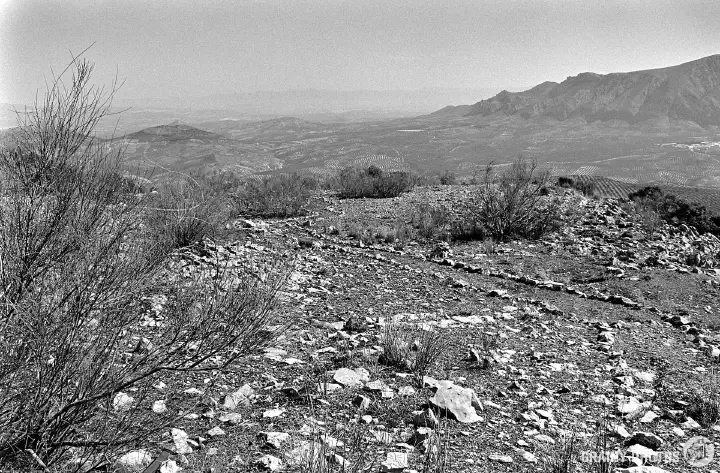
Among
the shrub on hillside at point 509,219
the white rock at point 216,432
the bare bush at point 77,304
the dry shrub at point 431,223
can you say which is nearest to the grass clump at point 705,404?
the bare bush at point 77,304

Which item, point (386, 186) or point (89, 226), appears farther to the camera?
point (386, 186)

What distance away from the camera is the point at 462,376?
5.16 meters

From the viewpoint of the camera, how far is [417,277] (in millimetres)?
9141

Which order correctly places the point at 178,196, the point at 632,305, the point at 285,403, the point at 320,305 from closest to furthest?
the point at 285,403
the point at 320,305
the point at 632,305
the point at 178,196

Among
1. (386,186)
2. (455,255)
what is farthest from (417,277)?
(386,186)

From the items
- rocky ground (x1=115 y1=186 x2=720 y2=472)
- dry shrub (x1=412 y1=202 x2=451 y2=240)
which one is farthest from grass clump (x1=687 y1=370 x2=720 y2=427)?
dry shrub (x1=412 y1=202 x2=451 y2=240)

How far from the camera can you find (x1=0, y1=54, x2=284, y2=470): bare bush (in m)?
2.64

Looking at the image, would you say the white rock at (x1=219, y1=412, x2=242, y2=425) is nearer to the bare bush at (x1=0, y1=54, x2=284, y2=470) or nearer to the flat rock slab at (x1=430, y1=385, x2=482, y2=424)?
the bare bush at (x1=0, y1=54, x2=284, y2=470)

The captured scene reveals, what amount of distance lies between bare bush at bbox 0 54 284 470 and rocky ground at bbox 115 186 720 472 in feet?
1.68

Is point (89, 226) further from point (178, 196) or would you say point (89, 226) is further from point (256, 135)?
point (256, 135)

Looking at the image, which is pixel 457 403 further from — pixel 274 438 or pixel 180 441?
pixel 180 441

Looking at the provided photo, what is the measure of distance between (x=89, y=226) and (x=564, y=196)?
59.1 ft

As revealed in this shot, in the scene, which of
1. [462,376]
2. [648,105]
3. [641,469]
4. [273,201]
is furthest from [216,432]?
[648,105]

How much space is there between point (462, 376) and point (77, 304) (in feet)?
11.4
